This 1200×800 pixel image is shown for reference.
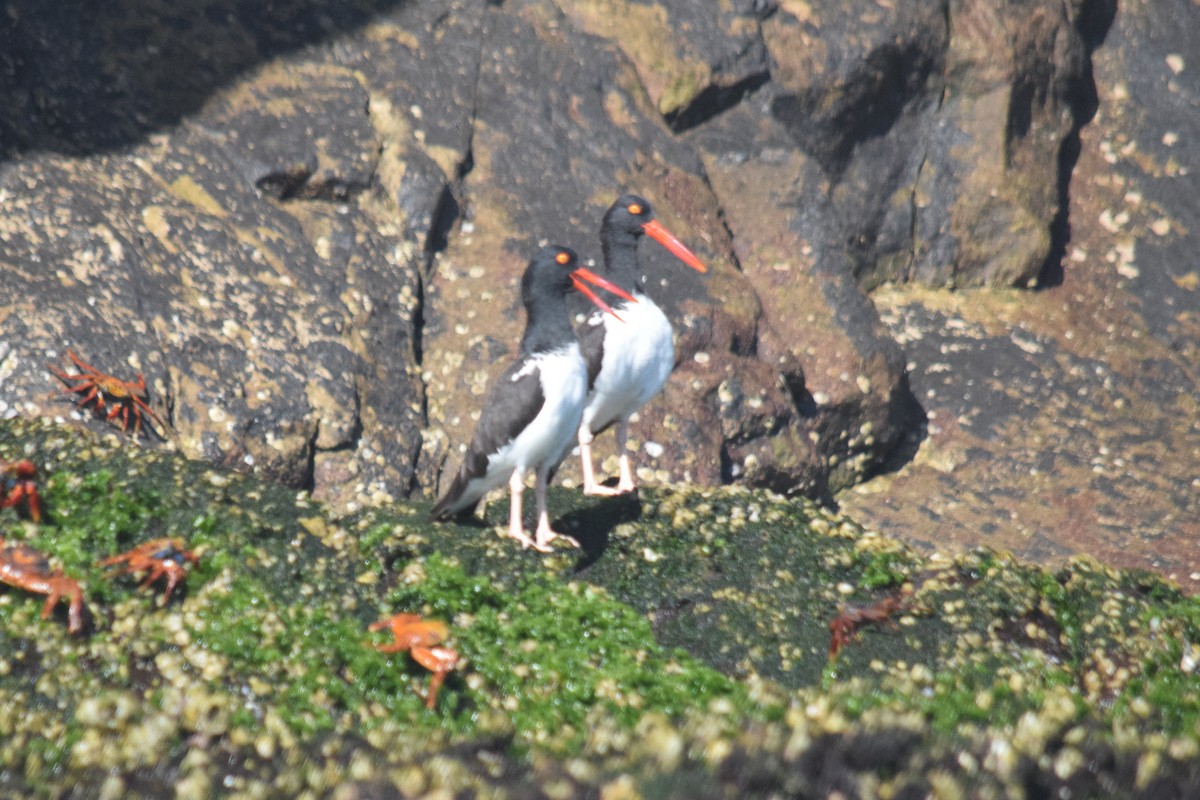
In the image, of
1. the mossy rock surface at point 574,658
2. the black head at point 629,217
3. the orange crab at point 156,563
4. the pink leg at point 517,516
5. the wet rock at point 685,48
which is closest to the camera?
the mossy rock surface at point 574,658

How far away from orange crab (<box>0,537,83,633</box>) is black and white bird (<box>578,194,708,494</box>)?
12.5ft

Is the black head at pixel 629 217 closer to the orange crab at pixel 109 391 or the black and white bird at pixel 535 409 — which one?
the black and white bird at pixel 535 409

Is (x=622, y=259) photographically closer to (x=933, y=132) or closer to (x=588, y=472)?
(x=588, y=472)

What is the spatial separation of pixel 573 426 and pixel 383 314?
162 inches

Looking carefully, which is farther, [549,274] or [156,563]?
[549,274]

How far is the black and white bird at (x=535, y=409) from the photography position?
7.94m

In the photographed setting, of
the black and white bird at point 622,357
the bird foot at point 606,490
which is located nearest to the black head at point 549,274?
the black and white bird at point 622,357

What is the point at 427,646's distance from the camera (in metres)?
6.27

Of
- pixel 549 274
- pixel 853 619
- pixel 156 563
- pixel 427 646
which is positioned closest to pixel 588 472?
pixel 549 274

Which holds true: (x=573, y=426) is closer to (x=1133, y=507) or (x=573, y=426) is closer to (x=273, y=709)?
(x=273, y=709)

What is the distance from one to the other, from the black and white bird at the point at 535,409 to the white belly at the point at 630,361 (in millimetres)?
845

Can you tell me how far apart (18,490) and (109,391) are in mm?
2293

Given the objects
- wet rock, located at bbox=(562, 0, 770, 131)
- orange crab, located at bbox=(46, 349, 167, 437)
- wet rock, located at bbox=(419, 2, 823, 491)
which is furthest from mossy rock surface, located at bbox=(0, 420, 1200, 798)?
wet rock, located at bbox=(562, 0, 770, 131)

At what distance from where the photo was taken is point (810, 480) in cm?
1295
